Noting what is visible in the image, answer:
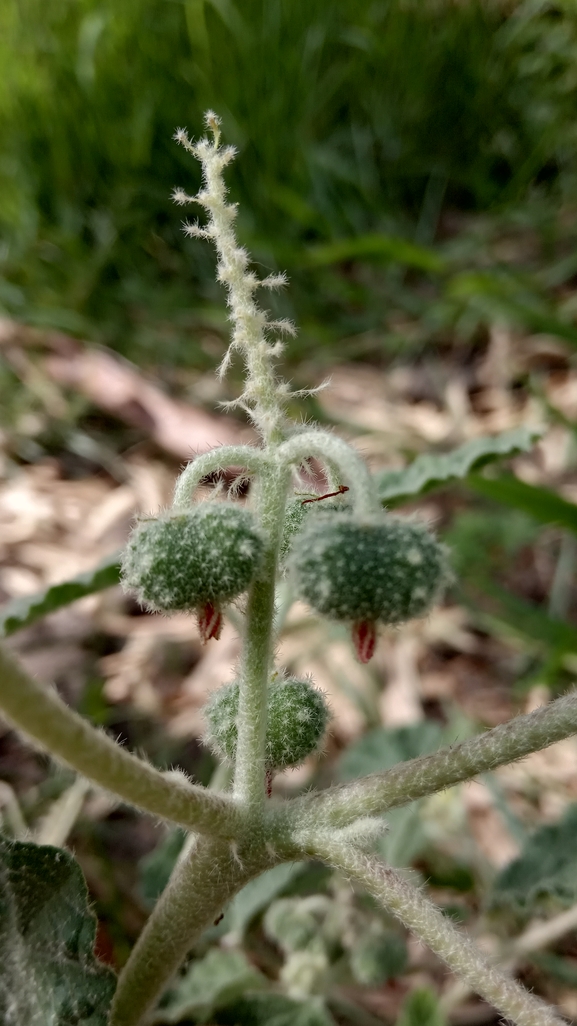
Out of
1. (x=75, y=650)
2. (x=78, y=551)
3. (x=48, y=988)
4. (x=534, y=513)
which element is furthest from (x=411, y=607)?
(x=78, y=551)

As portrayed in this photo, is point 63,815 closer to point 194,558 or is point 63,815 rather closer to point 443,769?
point 443,769

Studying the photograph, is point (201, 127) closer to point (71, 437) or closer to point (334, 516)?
point (71, 437)

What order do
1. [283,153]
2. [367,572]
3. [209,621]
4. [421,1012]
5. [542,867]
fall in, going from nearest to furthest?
1. [367,572]
2. [209,621]
3. [421,1012]
4. [542,867]
5. [283,153]

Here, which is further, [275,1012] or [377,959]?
[377,959]

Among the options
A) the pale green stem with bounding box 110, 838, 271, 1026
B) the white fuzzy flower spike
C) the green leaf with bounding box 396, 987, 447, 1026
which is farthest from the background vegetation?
the white fuzzy flower spike

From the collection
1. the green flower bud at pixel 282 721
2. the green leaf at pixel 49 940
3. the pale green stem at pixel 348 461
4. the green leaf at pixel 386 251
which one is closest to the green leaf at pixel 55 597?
the green flower bud at pixel 282 721

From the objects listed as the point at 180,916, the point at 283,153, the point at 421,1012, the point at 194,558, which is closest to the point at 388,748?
the point at 421,1012

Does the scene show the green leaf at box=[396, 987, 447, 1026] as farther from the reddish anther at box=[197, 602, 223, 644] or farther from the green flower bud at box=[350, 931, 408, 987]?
the reddish anther at box=[197, 602, 223, 644]
